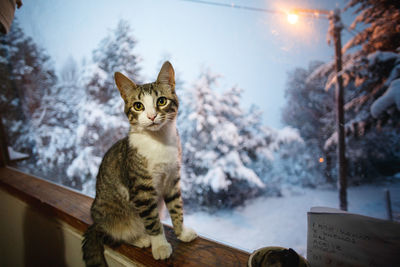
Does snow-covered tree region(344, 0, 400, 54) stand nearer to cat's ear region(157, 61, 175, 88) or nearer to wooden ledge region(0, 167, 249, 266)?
cat's ear region(157, 61, 175, 88)

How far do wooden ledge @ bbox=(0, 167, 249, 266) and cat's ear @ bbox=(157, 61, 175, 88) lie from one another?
21.7 inches

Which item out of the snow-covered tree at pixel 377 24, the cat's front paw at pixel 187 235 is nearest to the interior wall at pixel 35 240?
the cat's front paw at pixel 187 235

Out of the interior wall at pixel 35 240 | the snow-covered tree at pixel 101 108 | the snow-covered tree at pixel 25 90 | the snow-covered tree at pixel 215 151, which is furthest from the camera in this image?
the snow-covered tree at pixel 25 90

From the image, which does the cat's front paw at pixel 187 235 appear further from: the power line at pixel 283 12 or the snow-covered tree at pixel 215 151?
the power line at pixel 283 12

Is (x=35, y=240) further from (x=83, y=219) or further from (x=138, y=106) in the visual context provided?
(x=138, y=106)

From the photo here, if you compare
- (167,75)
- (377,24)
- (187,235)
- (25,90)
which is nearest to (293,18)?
(377,24)

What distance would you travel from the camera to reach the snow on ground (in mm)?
616

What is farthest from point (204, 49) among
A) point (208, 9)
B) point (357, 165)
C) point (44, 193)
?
point (44, 193)

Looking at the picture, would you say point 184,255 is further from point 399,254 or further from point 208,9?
point 208,9

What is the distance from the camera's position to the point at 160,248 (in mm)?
601

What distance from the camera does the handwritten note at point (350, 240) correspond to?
0.35 m

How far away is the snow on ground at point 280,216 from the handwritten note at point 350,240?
0.27m

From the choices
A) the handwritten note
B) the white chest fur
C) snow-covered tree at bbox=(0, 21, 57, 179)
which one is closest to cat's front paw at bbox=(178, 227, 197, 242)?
the white chest fur

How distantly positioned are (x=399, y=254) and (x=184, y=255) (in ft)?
1.68
